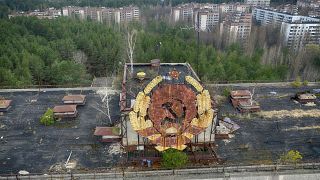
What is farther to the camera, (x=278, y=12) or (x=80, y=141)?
(x=278, y=12)

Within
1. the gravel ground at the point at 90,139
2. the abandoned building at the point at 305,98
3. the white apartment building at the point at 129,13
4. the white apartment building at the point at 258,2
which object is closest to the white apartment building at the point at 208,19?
the white apartment building at the point at 129,13

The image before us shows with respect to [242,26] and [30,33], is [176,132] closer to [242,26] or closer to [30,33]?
[30,33]

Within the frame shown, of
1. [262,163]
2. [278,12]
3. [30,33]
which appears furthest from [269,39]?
[262,163]

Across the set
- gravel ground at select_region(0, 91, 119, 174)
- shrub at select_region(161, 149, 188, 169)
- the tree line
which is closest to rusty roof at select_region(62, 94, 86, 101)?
gravel ground at select_region(0, 91, 119, 174)

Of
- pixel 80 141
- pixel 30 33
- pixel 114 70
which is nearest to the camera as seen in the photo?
pixel 80 141

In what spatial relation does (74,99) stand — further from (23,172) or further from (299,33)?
(299,33)

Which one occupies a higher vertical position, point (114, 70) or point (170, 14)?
point (170, 14)

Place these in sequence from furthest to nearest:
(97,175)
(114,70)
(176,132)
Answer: (114,70) → (176,132) → (97,175)

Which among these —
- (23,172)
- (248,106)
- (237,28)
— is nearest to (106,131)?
(23,172)
